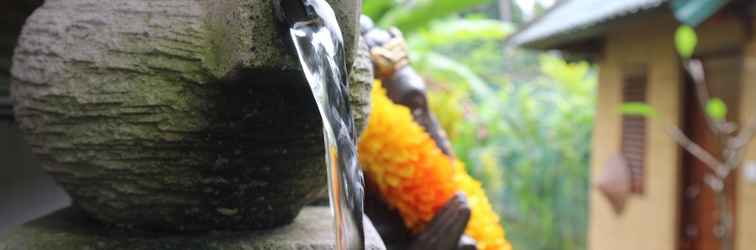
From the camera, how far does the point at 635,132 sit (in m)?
3.77

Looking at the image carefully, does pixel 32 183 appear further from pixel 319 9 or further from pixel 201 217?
pixel 319 9

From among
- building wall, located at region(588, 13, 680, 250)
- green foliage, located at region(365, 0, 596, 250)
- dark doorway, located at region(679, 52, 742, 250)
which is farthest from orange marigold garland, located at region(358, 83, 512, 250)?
green foliage, located at region(365, 0, 596, 250)

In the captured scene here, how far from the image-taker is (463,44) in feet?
39.0

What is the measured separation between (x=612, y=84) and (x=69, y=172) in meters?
3.86

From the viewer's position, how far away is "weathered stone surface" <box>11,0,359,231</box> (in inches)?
24.5

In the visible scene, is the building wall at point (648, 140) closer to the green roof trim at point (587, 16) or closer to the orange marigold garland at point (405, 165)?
the green roof trim at point (587, 16)

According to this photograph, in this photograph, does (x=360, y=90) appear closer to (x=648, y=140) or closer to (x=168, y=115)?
(x=168, y=115)

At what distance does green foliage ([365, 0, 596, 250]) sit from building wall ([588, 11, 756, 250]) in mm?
1653

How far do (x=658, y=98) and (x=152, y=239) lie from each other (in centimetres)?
330

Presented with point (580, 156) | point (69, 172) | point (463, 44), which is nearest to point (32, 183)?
point (69, 172)

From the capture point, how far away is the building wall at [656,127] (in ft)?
8.87

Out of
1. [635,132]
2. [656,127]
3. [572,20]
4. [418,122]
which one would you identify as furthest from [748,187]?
[418,122]

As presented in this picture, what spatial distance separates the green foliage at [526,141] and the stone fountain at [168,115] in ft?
15.9

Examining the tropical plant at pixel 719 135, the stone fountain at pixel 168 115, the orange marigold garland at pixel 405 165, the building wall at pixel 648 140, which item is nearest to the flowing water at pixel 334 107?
the stone fountain at pixel 168 115
